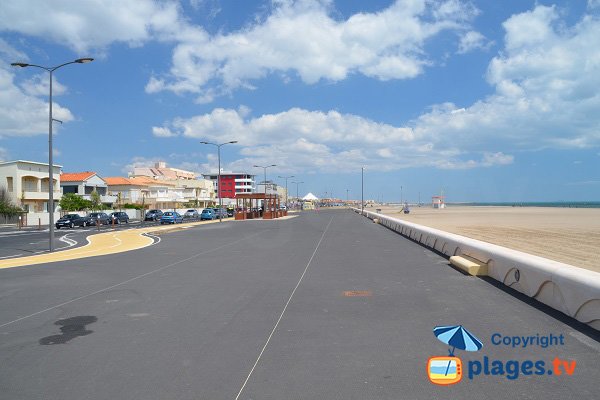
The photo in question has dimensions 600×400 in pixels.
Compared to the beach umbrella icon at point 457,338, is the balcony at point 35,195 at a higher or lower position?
higher

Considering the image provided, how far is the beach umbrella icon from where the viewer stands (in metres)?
6.19

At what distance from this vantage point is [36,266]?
15406mm

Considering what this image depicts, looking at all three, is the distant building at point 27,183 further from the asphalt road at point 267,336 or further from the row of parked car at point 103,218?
the asphalt road at point 267,336

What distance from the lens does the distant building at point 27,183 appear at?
59.9 meters

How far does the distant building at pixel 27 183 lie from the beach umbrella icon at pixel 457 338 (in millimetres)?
60650

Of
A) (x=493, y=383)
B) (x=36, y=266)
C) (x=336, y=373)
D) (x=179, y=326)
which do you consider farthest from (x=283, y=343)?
(x=36, y=266)

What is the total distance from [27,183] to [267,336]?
6670 centimetres

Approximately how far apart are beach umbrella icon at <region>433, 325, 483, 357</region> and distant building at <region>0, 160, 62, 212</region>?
60650 mm

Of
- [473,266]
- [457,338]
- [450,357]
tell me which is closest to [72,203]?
[473,266]

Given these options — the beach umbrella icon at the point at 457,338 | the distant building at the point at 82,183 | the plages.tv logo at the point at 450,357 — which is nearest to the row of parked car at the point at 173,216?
the distant building at the point at 82,183

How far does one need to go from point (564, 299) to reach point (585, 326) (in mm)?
827

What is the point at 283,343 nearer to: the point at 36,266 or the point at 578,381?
the point at 578,381

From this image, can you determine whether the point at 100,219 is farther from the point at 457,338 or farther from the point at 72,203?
the point at 457,338

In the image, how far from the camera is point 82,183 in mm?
77875
